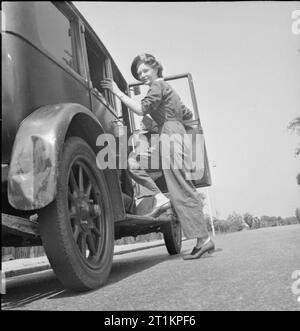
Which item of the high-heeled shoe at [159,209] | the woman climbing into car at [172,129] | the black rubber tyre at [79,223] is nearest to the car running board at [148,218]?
the high-heeled shoe at [159,209]

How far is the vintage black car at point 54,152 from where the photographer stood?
179cm

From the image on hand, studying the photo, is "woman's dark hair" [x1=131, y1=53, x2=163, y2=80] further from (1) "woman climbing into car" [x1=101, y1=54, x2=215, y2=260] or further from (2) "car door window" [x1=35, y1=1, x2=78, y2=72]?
(2) "car door window" [x1=35, y1=1, x2=78, y2=72]

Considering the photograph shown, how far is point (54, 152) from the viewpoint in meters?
1.84

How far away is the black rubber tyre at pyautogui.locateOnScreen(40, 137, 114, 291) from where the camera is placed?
186 cm

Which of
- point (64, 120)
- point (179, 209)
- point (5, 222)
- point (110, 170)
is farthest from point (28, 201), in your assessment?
point (179, 209)

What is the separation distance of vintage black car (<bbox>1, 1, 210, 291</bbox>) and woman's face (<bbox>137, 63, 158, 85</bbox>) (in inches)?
18.7

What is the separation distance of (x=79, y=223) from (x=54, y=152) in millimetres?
453

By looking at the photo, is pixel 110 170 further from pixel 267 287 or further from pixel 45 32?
pixel 267 287

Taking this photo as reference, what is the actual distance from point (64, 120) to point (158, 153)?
1.77 m

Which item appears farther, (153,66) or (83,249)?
(153,66)

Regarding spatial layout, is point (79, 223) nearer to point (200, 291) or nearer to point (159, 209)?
point (200, 291)

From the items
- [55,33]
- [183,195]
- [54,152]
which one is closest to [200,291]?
[54,152]

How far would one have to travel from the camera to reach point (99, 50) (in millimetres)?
3508

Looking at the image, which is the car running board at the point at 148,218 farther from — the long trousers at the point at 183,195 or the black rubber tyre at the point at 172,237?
the black rubber tyre at the point at 172,237
